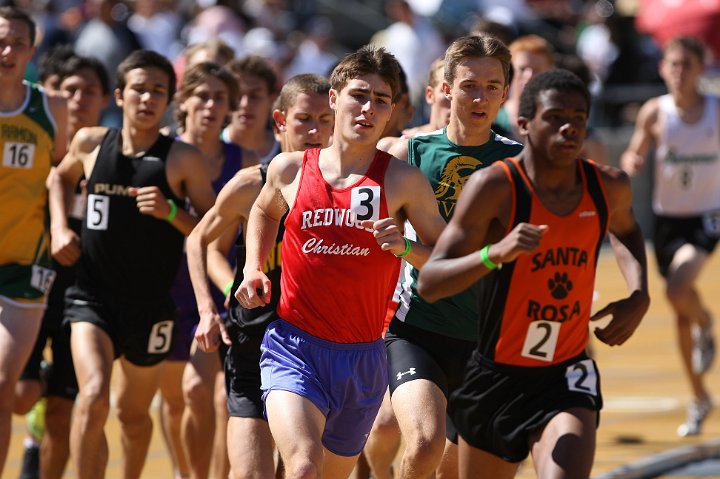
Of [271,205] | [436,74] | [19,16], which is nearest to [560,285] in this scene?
[271,205]

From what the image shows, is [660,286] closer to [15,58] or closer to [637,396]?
[637,396]

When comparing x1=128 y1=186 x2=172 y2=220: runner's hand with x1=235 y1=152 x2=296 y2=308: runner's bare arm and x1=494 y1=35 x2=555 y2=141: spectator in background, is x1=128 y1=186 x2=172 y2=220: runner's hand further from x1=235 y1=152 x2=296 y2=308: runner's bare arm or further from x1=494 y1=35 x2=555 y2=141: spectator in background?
x1=494 y1=35 x2=555 y2=141: spectator in background

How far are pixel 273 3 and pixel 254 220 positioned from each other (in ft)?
53.3

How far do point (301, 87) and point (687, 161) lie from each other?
6347mm

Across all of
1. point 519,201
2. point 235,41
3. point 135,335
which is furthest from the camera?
point 235,41

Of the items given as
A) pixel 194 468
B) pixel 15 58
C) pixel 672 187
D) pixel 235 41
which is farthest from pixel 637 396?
pixel 235 41

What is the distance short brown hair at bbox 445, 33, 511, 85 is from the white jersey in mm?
5706

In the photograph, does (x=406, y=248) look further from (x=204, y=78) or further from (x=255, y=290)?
(x=204, y=78)

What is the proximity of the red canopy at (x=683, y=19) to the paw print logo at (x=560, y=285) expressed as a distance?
15542mm

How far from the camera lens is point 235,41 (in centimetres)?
1922

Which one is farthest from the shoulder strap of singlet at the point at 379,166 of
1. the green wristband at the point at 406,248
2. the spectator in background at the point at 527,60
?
the spectator in background at the point at 527,60

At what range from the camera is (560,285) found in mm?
5992

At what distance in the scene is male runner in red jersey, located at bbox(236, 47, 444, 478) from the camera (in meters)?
6.40

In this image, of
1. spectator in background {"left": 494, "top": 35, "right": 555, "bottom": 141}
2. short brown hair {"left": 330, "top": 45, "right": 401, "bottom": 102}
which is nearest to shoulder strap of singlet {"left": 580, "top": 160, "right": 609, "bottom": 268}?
short brown hair {"left": 330, "top": 45, "right": 401, "bottom": 102}
